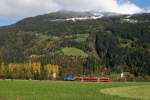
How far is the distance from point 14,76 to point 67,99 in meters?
154

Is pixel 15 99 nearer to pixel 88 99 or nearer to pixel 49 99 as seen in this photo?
pixel 49 99

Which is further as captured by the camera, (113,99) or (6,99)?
(113,99)

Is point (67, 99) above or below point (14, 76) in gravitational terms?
above

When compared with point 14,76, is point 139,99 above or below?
above

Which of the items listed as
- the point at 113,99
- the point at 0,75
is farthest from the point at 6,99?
the point at 0,75

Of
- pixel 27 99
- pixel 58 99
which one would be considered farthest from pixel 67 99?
pixel 27 99

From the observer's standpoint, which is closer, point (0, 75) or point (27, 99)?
point (27, 99)

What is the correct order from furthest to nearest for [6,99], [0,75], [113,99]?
[0,75], [113,99], [6,99]

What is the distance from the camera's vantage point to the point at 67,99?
152 feet

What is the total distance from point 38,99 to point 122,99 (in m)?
9.33

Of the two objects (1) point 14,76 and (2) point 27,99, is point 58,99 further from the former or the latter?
(1) point 14,76

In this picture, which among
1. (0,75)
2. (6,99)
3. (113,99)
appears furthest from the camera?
(0,75)

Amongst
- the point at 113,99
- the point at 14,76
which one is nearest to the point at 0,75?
the point at 14,76

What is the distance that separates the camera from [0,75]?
196 meters
